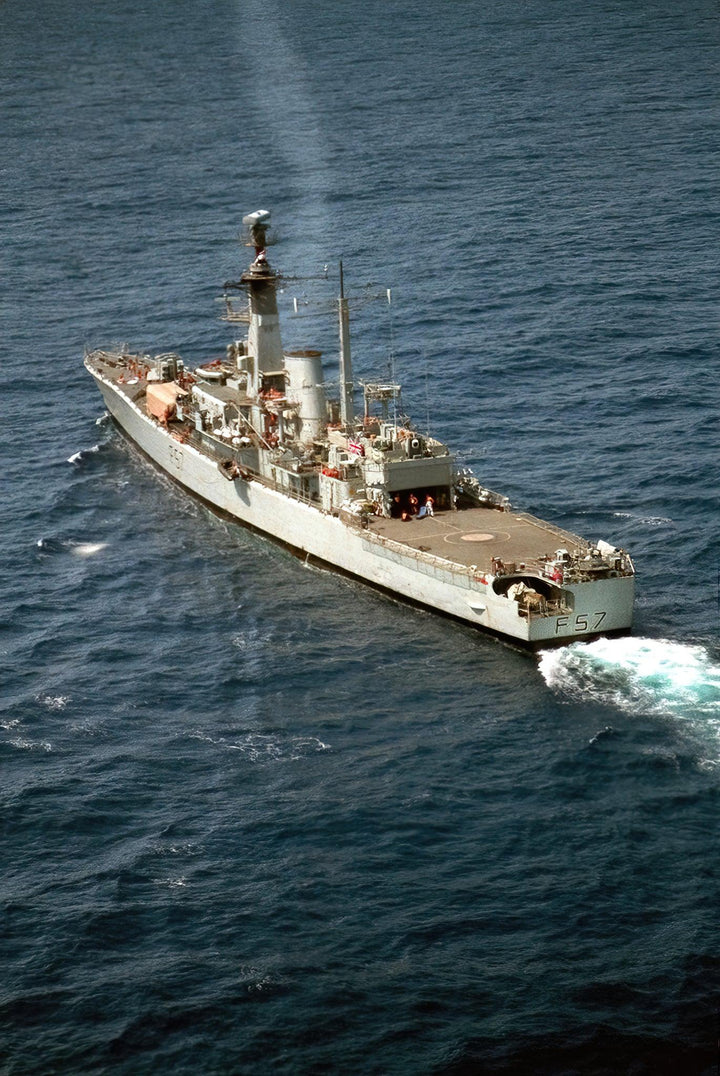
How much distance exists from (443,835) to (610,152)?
100289 millimetres

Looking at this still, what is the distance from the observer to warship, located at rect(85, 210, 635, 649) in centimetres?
7756

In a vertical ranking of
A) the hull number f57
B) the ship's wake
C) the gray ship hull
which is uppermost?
the gray ship hull

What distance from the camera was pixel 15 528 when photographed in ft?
311

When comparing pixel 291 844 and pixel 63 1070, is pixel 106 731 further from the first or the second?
pixel 63 1070

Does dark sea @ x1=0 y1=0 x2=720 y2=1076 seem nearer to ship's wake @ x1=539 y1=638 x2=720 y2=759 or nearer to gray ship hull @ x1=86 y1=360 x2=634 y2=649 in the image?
ship's wake @ x1=539 y1=638 x2=720 y2=759

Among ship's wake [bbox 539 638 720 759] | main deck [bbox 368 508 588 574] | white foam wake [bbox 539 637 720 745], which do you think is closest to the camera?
ship's wake [bbox 539 638 720 759]

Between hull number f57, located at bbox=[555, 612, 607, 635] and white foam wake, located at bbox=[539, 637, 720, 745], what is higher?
hull number f57, located at bbox=[555, 612, 607, 635]

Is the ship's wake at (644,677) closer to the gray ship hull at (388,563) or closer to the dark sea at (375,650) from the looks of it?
the dark sea at (375,650)

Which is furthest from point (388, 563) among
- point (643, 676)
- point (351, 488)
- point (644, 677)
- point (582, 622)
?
point (644, 677)

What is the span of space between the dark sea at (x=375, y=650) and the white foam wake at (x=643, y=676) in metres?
0.21

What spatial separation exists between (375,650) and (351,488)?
595 inches

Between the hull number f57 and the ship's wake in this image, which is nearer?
the ship's wake

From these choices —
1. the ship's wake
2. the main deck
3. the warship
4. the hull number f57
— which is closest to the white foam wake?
the ship's wake

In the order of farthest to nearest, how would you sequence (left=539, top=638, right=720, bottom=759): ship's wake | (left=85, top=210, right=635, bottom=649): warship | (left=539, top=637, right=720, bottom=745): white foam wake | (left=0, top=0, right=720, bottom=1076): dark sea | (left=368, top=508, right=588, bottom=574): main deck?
(left=368, top=508, right=588, bottom=574): main deck < (left=85, top=210, right=635, bottom=649): warship < (left=539, top=637, right=720, bottom=745): white foam wake < (left=539, top=638, right=720, bottom=759): ship's wake < (left=0, top=0, right=720, bottom=1076): dark sea
